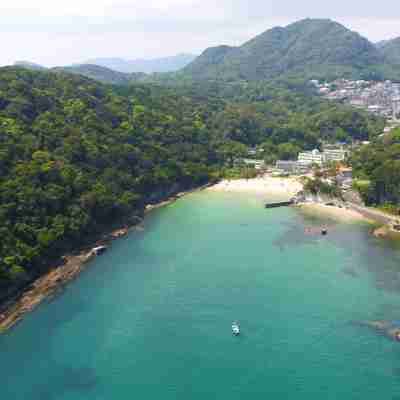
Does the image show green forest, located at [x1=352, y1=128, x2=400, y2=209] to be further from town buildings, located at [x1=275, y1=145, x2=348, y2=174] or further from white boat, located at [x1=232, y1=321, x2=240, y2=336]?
white boat, located at [x1=232, y1=321, x2=240, y2=336]

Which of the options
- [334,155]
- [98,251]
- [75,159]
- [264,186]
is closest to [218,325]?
[98,251]

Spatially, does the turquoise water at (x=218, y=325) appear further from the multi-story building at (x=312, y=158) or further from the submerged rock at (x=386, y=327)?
the multi-story building at (x=312, y=158)

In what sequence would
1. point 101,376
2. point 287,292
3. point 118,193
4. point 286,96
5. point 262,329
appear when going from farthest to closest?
point 286,96 → point 118,193 → point 287,292 → point 262,329 → point 101,376

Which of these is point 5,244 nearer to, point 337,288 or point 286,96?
point 337,288

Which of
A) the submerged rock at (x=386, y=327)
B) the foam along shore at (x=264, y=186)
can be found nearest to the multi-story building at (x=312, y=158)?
the foam along shore at (x=264, y=186)

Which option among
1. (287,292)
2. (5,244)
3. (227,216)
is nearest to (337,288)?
(287,292)

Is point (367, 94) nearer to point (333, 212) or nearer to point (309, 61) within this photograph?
point (309, 61)
